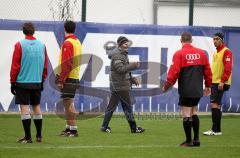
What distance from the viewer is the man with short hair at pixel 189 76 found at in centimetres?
1257

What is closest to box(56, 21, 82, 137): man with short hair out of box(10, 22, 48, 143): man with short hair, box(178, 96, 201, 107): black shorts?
box(10, 22, 48, 143): man with short hair

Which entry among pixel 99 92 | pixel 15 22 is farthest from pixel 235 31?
pixel 15 22

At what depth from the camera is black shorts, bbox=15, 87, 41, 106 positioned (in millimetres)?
12828

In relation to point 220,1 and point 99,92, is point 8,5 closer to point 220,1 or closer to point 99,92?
point 99,92

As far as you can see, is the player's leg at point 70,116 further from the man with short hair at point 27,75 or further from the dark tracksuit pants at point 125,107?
the dark tracksuit pants at point 125,107

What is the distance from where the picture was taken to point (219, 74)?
49.5ft

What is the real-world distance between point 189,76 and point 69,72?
2378 mm

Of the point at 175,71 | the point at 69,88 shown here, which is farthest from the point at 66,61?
the point at 175,71

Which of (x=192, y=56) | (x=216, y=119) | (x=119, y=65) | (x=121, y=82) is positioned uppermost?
(x=192, y=56)

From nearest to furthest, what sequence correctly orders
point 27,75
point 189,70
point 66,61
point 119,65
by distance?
point 189,70
point 27,75
point 66,61
point 119,65

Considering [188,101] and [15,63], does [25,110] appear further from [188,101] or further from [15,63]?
[188,101]

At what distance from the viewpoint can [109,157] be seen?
36.7 feet

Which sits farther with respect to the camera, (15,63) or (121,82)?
(121,82)

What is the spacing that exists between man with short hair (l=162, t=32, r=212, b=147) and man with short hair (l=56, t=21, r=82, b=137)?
199 centimetres
